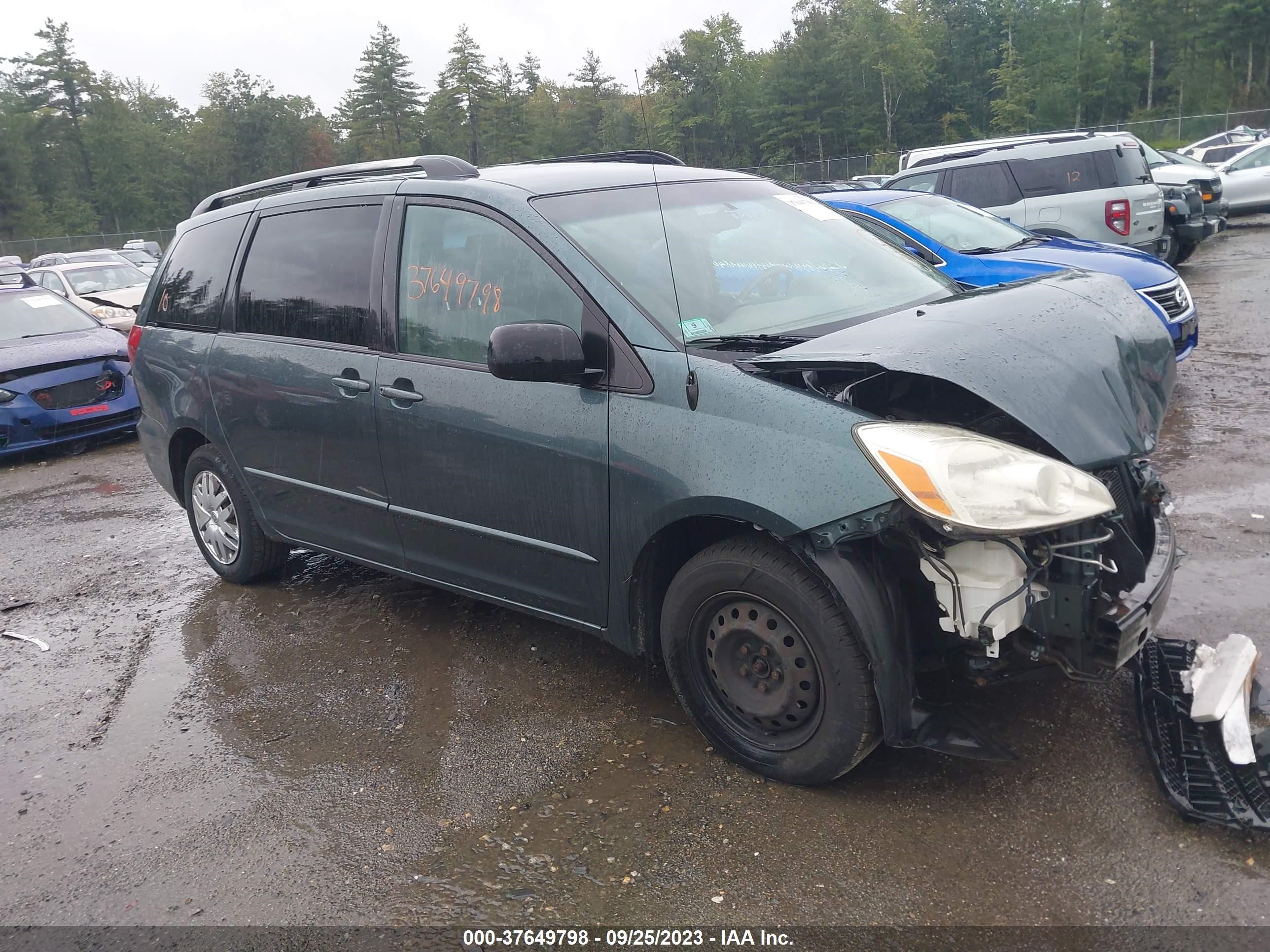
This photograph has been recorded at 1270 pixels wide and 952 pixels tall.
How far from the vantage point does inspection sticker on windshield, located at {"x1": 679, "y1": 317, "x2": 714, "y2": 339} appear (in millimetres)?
3312

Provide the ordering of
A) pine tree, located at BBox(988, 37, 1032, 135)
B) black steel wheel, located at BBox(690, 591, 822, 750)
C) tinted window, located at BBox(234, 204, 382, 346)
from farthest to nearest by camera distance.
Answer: pine tree, located at BBox(988, 37, 1032, 135) < tinted window, located at BBox(234, 204, 382, 346) < black steel wheel, located at BBox(690, 591, 822, 750)

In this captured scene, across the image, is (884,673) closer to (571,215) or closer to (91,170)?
(571,215)

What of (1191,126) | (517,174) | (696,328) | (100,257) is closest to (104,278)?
(100,257)

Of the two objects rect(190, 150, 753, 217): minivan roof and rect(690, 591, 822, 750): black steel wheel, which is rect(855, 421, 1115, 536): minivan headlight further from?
rect(190, 150, 753, 217): minivan roof

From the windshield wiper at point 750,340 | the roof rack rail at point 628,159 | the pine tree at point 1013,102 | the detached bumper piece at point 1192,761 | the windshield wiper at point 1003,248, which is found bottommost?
the detached bumper piece at point 1192,761

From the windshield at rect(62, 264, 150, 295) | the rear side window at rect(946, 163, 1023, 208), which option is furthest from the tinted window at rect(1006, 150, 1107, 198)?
the windshield at rect(62, 264, 150, 295)

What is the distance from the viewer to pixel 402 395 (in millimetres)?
3920

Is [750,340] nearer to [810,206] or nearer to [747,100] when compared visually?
[810,206]

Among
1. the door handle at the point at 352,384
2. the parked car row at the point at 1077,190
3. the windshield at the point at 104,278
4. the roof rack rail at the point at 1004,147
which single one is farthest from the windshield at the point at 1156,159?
the door handle at the point at 352,384

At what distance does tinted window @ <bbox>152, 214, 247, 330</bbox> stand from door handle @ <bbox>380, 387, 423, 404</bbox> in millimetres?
1506

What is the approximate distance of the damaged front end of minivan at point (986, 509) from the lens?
8.75ft

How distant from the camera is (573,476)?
341cm

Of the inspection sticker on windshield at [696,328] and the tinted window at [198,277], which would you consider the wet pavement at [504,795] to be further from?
the tinted window at [198,277]

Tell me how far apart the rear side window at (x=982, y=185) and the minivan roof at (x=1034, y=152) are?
0.30ft
